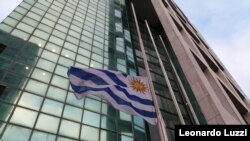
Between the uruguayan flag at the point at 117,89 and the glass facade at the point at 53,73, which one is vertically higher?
the uruguayan flag at the point at 117,89

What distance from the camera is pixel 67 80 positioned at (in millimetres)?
20812

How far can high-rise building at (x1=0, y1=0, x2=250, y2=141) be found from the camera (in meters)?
16.4

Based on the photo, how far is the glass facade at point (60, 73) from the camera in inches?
642

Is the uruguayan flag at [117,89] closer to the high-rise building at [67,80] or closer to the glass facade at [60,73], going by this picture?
the high-rise building at [67,80]

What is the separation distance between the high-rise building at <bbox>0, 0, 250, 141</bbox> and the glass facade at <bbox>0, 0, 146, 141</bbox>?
54 mm

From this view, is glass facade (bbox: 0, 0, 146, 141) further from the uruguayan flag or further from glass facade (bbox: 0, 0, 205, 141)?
the uruguayan flag

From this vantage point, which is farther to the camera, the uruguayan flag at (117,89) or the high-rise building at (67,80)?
the high-rise building at (67,80)

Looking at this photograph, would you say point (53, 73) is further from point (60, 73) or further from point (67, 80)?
point (67, 80)

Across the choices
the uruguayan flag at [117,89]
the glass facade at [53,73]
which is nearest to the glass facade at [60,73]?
the glass facade at [53,73]

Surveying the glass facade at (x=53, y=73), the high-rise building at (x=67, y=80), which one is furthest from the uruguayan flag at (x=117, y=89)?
the glass facade at (x=53, y=73)

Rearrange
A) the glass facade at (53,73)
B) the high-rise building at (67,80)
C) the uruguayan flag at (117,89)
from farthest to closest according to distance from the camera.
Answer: the high-rise building at (67,80) < the glass facade at (53,73) < the uruguayan flag at (117,89)

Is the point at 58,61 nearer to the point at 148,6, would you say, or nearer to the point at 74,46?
the point at 74,46

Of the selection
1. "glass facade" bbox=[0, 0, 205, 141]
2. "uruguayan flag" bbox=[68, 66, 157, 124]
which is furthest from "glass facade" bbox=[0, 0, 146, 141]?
"uruguayan flag" bbox=[68, 66, 157, 124]

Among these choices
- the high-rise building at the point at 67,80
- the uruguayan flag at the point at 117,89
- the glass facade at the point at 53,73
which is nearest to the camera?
the uruguayan flag at the point at 117,89
